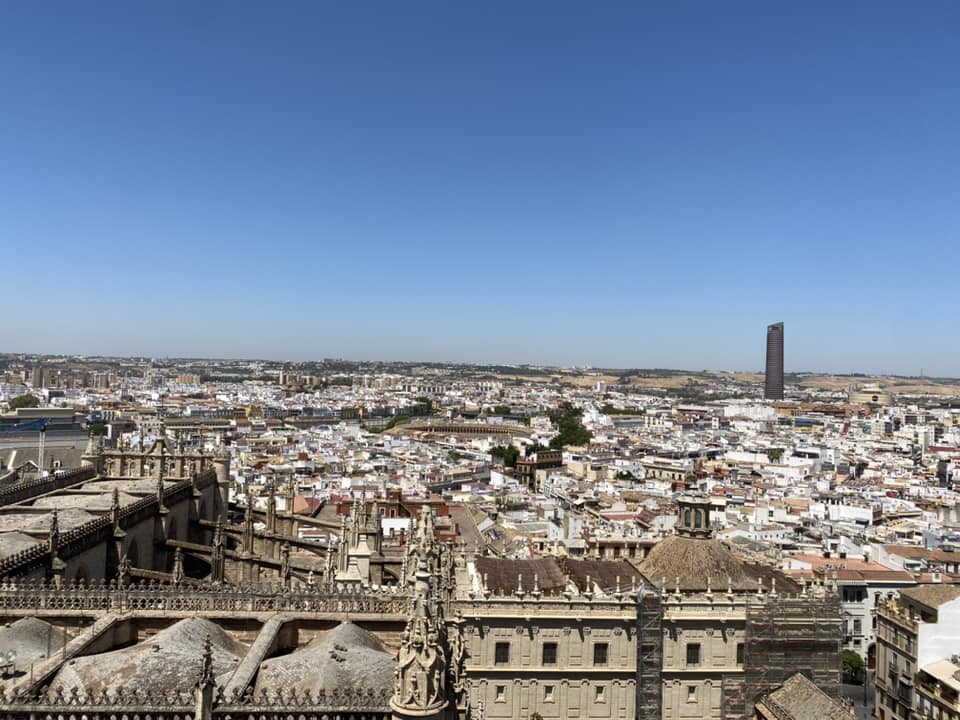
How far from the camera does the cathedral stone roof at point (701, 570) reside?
2164 cm

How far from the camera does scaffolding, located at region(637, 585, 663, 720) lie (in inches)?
758

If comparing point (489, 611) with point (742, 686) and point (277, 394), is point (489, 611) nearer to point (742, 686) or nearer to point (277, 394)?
point (742, 686)

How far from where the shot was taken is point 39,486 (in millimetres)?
23594

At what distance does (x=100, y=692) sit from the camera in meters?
9.00

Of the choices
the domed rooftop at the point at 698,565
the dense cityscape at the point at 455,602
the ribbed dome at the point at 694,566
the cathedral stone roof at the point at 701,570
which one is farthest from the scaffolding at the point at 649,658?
the ribbed dome at the point at 694,566

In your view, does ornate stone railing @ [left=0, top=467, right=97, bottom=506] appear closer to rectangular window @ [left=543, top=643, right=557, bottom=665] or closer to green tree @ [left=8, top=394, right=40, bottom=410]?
rectangular window @ [left=543, top=643, right=557, bottom=665]

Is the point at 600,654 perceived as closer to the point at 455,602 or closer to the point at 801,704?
the point at 455,602

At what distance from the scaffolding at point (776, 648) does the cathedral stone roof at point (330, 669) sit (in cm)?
1260

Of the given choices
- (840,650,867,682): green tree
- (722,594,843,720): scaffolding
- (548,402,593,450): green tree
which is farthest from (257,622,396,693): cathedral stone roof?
(548,402,593,450): green tree

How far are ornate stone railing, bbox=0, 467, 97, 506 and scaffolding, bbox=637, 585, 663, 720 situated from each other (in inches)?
680

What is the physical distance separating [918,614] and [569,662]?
1538cm

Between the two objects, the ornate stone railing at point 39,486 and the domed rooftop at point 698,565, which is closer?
the domed rooftop at point 698,565

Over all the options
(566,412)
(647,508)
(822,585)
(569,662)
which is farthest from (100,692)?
(566,412)

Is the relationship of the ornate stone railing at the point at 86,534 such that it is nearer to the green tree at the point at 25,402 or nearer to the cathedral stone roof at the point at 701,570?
the cathedral stone roof at the point at 701,570
